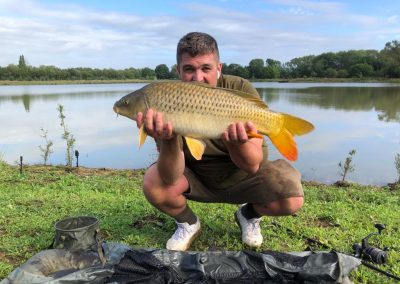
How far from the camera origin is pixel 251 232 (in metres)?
2.55

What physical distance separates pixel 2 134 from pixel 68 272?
7.79m

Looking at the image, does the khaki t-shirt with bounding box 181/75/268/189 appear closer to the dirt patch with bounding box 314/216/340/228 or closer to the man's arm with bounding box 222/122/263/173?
the man's arm with bounding box 222/122/263/173

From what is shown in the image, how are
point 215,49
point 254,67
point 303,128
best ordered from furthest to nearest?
point 254,67 < point 215,49 < point 303,128

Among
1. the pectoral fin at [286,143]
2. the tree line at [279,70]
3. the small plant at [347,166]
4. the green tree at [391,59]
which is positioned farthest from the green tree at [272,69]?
the pectoral fin at [286,143]

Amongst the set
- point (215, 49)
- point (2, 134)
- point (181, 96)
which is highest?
point (215, 49)

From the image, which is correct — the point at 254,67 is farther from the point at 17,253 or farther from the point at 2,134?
the point at 17,253

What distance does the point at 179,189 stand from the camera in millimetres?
2531

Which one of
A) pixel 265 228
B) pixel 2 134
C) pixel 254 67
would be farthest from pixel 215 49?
pixel 254 67

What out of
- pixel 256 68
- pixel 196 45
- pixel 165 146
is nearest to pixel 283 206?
pixel 165 146

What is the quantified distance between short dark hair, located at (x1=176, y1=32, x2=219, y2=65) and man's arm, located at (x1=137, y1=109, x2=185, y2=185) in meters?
0.48

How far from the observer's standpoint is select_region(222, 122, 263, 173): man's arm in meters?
1.99

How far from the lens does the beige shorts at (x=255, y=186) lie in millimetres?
2471

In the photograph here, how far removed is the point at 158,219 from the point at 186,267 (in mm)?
922

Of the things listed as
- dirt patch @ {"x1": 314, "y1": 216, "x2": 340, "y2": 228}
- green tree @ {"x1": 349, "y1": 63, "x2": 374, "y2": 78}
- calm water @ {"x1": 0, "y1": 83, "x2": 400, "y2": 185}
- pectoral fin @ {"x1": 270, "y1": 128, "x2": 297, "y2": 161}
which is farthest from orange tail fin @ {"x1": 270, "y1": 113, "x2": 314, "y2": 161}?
green tree @ {"x1": 349, "y1": 63, "x2": 374, "y2": 78}
